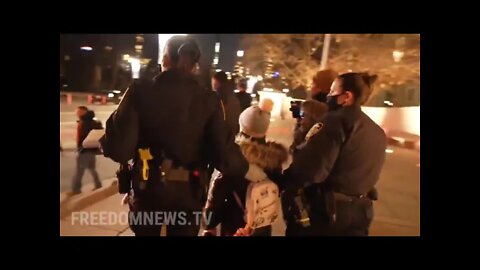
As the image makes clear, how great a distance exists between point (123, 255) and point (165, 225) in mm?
724

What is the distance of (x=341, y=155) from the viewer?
9.07 ft

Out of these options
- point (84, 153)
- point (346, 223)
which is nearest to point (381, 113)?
point (346, 223)

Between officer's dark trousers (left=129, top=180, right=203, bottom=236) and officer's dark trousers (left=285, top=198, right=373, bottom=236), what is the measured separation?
2.31 ft

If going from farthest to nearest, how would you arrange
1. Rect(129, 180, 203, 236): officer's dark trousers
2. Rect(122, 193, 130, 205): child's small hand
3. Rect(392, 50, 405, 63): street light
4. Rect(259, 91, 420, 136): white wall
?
1. Rect(392, 50, 405, 63): street light
2. Rect(259, 91, 420, 136): white wall
3. Rect(122, 193, 130, 205): child's small hand
4. Rect(129, 180, 203, 236): officer's dark trousers

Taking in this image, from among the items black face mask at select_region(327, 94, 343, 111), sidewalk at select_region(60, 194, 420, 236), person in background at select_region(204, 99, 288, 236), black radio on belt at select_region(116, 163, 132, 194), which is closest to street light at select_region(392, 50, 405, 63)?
black face mask at select_region(327, 94, 343, 111)

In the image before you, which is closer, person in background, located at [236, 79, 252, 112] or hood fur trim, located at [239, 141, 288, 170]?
hood fur trim, located at [239, 141, 288, 170]

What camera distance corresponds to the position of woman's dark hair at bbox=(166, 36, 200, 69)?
2.74 metres

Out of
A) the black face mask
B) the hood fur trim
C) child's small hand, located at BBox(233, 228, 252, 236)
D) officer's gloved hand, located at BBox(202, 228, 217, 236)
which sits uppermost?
the black face mask

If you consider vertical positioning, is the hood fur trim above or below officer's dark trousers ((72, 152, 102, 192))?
above

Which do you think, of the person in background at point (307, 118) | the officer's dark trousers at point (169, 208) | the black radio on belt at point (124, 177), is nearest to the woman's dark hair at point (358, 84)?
the person in background at point (307, 118)

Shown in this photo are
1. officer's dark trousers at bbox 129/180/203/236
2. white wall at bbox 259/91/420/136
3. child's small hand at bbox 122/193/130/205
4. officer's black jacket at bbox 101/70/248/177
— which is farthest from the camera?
white wall at bbox 259/91/420/136

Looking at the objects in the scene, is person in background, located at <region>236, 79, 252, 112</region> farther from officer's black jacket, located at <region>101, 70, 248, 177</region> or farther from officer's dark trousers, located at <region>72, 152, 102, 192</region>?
officer's dark trousers, located at <region>72, 152, 102, 192</region>
